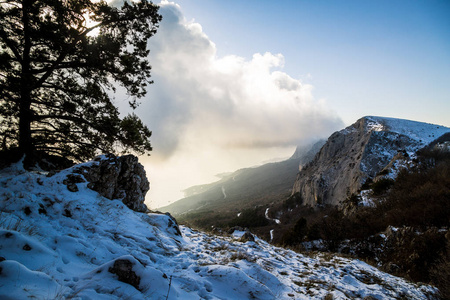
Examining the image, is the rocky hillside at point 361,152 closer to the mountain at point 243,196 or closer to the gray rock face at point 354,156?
the gray rock face at point 354,156

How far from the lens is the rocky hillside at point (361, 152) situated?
127ft

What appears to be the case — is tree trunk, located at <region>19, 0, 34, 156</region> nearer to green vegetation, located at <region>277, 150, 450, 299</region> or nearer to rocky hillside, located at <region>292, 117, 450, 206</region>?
green vegetation, located at <region>277, 150, 450, 299</region>

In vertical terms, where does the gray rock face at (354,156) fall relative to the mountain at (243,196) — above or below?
above

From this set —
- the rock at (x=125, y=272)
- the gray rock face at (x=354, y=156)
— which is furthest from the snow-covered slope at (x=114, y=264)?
the gray rock face at (x=354, y=156)

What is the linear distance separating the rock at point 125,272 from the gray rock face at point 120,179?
5308 mm

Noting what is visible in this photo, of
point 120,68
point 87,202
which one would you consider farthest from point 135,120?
point 87,202

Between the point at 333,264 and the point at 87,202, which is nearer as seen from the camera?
the point at 87,202

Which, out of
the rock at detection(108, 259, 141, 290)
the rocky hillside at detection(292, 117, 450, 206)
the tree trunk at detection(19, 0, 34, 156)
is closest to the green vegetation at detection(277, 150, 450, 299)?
the rocky hillside at detection(292, 117, 450, 206)

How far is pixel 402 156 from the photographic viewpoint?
31203 mm

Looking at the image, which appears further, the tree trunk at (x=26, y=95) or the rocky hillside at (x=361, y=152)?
the rocky hillside at (x=361, y=152)

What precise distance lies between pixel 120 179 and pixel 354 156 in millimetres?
51611

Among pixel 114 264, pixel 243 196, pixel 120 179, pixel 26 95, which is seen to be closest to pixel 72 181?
pixel 120 179

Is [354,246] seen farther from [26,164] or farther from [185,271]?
[26,164]

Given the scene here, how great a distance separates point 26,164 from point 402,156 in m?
44.8
